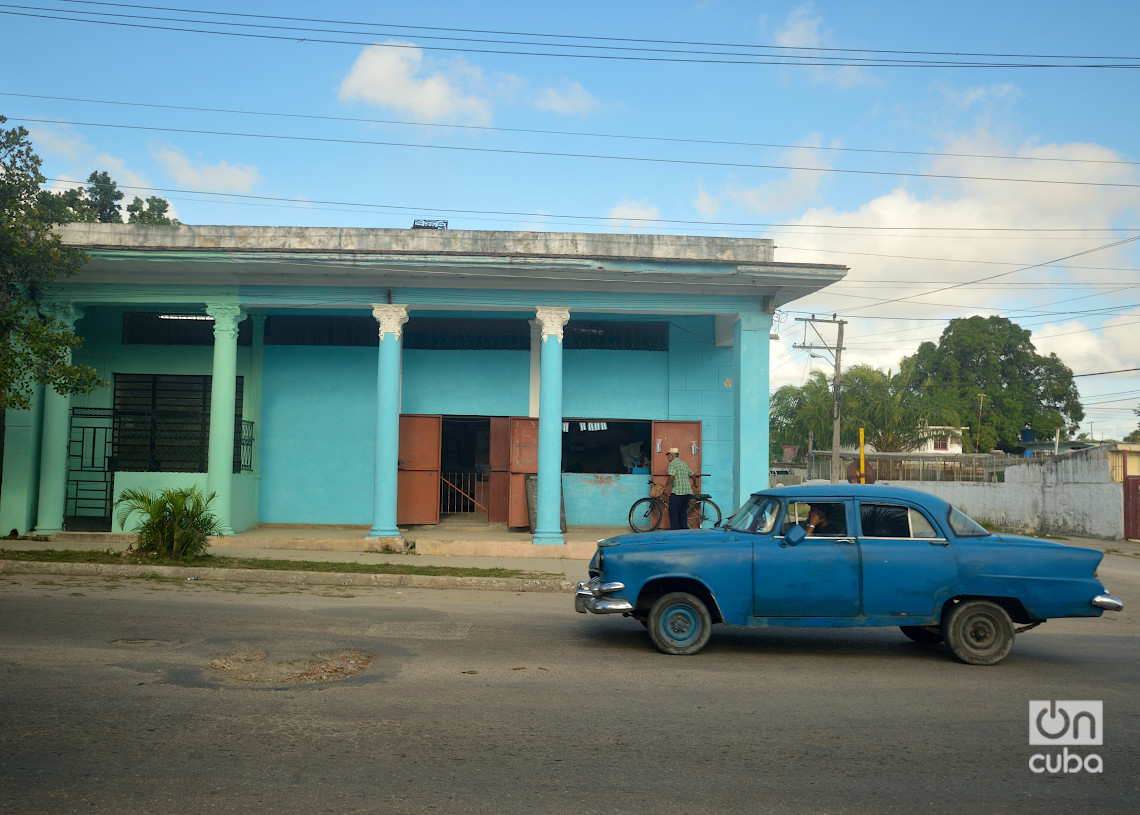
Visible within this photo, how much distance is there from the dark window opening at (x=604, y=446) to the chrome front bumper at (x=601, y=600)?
10595 mm

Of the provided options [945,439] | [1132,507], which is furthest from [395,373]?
[945,439]

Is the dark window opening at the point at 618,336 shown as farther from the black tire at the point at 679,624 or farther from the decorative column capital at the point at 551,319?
the black tire at the point at 679,624

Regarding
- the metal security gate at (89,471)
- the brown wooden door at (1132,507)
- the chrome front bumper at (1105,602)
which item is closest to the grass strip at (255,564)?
the metal security gate at (89,471)

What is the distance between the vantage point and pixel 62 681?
6066 millimetres

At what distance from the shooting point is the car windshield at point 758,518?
7641mm

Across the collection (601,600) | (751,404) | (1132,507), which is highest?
(751,404)

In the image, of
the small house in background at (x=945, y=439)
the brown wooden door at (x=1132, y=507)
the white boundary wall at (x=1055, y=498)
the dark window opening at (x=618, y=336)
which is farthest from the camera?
the small house in background at (x=945, y=439)

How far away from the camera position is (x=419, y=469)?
668 inches

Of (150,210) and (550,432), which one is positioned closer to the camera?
(550,432)

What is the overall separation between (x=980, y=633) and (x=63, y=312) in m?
15.3

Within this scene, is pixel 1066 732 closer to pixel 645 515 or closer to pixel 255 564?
pixel 255 564

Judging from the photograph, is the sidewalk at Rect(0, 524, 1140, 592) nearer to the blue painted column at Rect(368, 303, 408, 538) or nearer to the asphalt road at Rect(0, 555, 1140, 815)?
the blue painted column at Rect(368, 303, 408, 538)

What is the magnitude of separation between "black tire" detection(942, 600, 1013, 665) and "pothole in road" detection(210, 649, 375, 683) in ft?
16.1

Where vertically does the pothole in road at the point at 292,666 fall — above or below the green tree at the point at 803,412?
below
